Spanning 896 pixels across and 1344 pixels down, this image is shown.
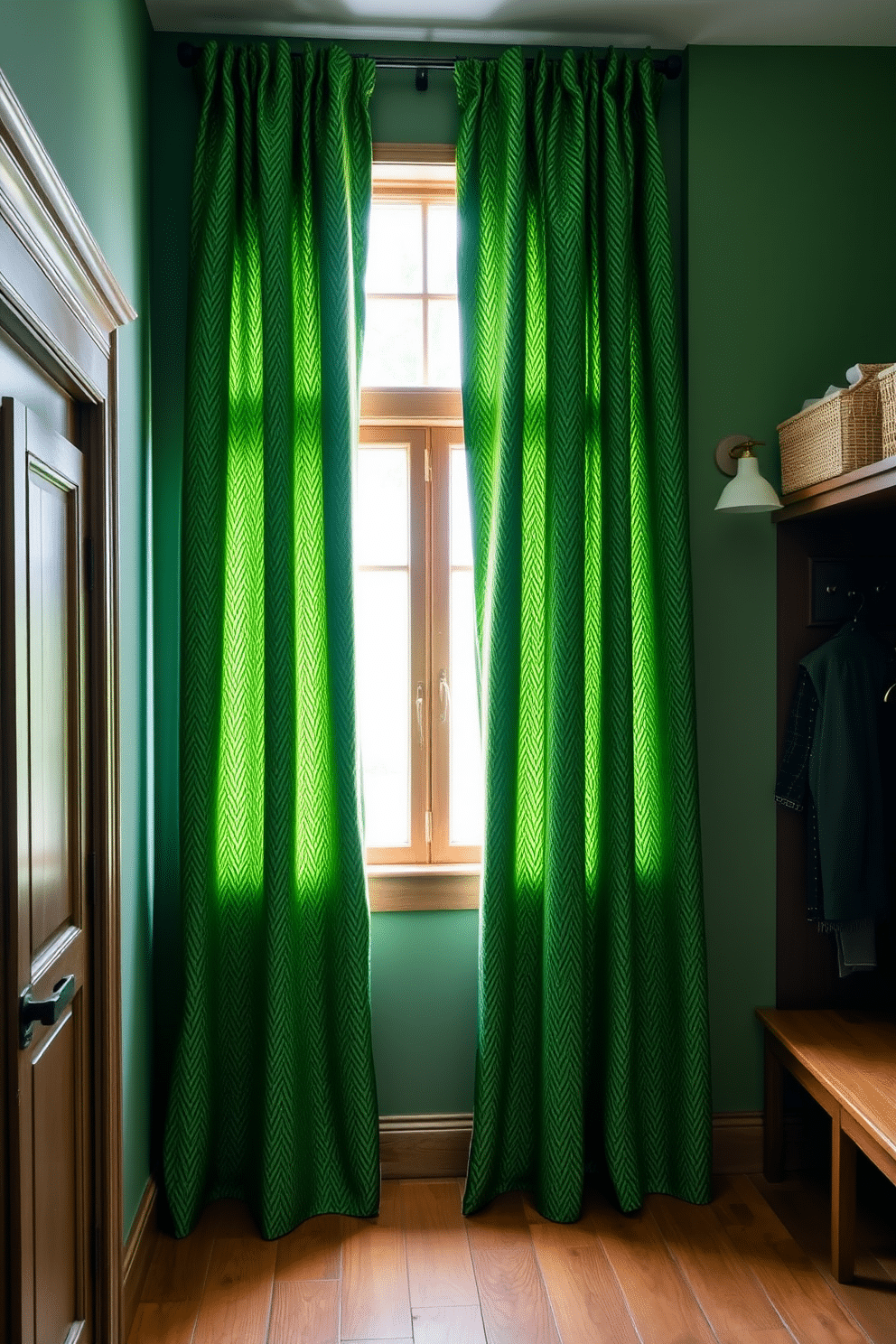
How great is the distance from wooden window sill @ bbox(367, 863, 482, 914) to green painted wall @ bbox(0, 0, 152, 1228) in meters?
0.58

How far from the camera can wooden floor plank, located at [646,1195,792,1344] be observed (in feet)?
6.59

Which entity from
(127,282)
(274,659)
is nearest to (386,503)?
(274,659)

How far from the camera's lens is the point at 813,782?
8.33 ft

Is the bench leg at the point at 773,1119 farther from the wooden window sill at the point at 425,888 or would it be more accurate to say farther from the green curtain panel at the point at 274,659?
the green curtain panel at the point at 274,659

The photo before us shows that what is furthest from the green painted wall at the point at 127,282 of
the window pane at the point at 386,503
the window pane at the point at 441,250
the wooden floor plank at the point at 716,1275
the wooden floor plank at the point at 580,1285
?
the wooden floor plank at the point at 716,1275

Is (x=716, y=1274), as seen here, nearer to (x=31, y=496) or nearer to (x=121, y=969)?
(x=121, y=969)

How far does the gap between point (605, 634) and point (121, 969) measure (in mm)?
1335

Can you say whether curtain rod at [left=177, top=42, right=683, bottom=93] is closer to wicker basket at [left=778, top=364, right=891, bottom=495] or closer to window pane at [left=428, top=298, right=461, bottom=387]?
window pane at [left=428, top=298, right=461, bottom=387]

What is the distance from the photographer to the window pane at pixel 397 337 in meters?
2.70

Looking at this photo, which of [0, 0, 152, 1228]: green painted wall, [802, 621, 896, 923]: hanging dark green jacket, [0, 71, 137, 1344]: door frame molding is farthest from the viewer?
[802, 621, 896, 923]: hanging dark green jacket

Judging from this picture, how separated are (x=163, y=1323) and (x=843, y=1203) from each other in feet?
4.70

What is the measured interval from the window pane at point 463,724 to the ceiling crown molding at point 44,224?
124 cm

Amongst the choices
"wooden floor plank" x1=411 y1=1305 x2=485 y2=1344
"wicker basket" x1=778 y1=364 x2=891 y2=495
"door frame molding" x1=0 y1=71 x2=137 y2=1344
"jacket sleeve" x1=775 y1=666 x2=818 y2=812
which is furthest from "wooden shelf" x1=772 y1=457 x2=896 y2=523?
"wooden floor plank" x1=411 y1=1305 x2=485 y2=1344

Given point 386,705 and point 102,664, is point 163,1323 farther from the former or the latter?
point 386,705
